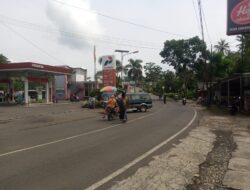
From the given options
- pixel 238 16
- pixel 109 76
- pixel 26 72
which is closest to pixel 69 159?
pixel 238 16

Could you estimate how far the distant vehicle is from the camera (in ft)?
112

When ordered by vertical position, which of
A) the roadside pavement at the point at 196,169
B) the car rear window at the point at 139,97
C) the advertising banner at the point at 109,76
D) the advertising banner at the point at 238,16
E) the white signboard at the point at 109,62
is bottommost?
the roadside pavement at the point at 196,169

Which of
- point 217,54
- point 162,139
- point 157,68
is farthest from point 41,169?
point 157,68

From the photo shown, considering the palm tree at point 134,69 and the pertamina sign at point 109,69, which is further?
the palm tree at point 134,69

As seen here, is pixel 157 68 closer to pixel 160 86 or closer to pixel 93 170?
pixel 160 86

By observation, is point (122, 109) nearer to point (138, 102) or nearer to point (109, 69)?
point (138, 102)

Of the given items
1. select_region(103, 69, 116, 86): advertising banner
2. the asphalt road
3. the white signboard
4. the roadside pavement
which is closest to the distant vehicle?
the white signboard

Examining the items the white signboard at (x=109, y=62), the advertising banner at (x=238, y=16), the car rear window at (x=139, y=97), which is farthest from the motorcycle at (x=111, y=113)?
the white signboard at (x=109, y=62)

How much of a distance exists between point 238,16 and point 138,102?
11389mm

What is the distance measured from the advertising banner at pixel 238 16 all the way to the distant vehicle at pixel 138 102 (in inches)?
371

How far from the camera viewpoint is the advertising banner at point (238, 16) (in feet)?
101

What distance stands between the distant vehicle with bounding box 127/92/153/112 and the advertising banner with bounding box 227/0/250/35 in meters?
9.44

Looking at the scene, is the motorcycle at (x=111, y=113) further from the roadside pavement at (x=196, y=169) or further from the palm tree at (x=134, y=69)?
the palm tree at (x=134, y=69)

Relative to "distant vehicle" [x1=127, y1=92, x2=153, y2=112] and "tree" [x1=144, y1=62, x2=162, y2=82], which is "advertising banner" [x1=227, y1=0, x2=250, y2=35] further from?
"tree" [x1=144, y1=62, x2=162, y2=82]
